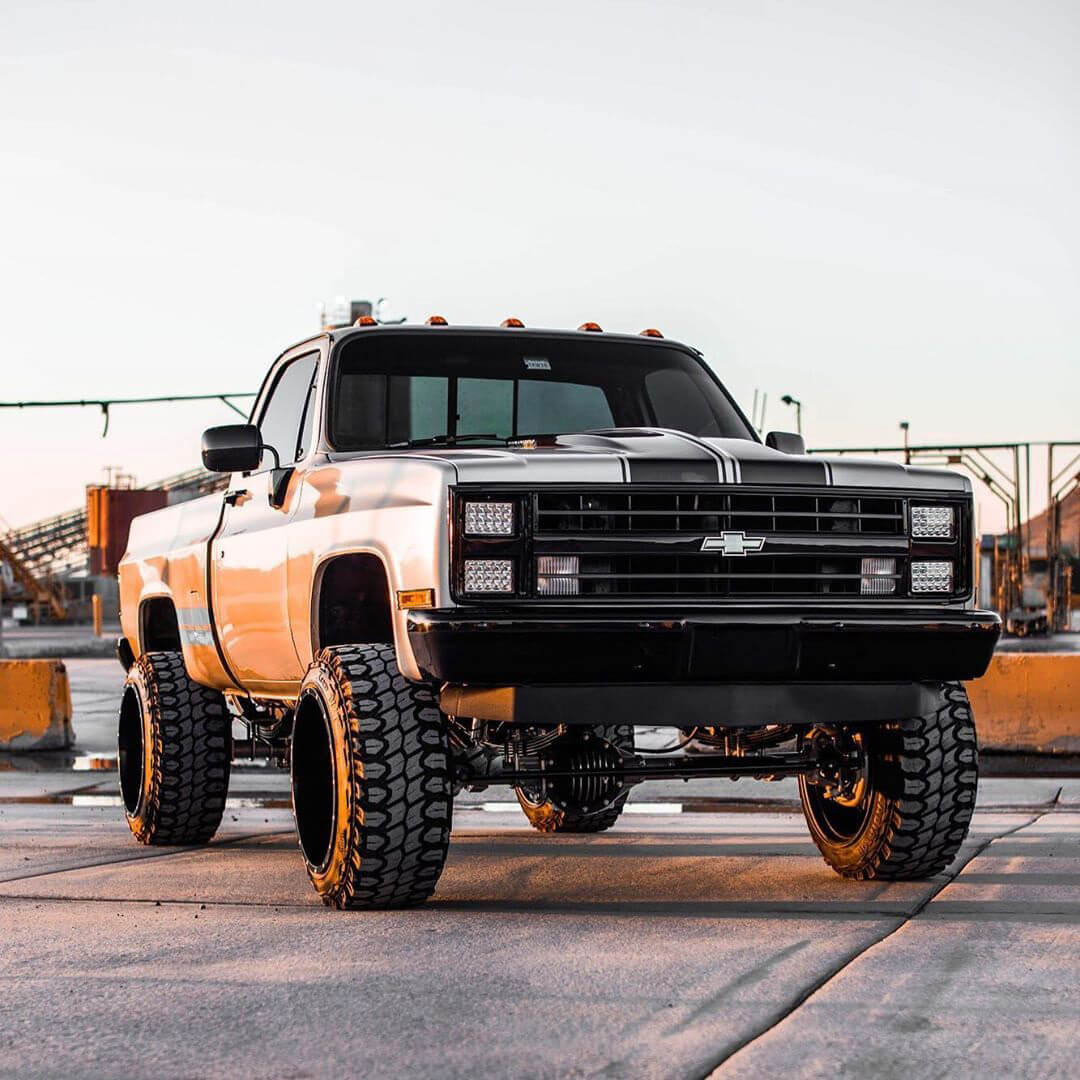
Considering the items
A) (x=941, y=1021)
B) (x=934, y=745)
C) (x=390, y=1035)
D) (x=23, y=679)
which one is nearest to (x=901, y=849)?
(x=934, y=745)

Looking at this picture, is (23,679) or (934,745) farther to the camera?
(23,679)

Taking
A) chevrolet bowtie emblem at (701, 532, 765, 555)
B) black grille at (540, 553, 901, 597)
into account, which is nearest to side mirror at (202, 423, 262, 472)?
black grille at (540, 553, 901, 597)

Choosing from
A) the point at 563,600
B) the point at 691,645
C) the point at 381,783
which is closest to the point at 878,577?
the point at 691,645

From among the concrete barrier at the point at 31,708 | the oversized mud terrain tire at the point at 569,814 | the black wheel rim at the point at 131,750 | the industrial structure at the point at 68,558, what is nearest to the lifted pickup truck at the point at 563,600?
the oversized mud terrain tire at the point at 569,814

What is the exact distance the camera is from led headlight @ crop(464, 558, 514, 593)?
234 inches

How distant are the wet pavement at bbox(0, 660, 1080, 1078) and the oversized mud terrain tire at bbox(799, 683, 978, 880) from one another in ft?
0.39

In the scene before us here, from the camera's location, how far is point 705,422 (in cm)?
797

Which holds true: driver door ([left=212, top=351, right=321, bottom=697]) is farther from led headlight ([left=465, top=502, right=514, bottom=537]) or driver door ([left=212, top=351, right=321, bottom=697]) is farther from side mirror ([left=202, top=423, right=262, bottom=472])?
led headlight ([left=465, top=502, right=514, bottom=537])

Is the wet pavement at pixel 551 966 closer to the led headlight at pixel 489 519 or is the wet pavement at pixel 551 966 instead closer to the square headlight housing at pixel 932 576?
the square headlight housing at pixel 932 576

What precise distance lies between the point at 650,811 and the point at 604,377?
4.02m

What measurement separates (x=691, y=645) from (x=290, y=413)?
9.06 ft

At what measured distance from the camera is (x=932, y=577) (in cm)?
656

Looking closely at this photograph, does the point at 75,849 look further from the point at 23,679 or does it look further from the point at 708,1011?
the point at 23,679

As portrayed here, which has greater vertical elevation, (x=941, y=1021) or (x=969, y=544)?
(x=969, y=544)
